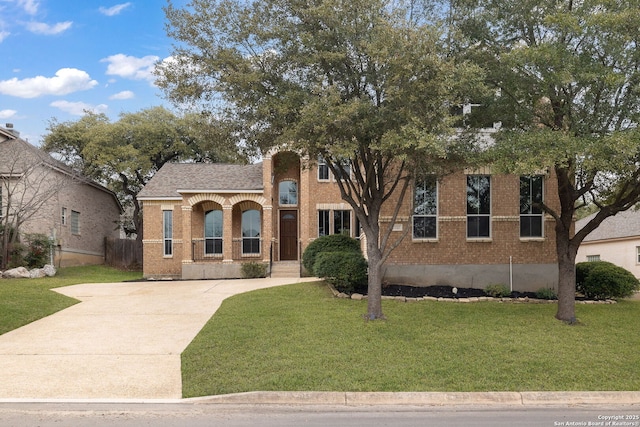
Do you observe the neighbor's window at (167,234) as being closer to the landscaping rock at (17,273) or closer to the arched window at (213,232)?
the arched window at (213,232)

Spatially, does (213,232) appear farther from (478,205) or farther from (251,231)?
(478,205)

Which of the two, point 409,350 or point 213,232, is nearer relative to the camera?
point 409,350

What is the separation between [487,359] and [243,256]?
51.3ft

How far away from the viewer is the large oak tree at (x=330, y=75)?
346 inches

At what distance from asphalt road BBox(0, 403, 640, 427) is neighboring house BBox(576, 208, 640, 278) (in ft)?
76.3

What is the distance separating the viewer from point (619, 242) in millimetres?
27422

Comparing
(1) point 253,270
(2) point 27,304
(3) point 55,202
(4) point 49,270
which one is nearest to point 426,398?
(2) point 27,304

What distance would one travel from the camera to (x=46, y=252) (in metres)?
22.4

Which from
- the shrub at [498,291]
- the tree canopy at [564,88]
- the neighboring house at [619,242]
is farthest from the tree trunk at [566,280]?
the neighboring house at [619,242]

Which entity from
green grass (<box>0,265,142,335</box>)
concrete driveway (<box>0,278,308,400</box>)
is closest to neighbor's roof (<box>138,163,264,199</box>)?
green grass (<box>0,265,142,335</box>)

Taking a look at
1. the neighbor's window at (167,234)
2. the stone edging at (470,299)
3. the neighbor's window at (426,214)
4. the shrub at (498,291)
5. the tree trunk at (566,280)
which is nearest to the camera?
the tree trunk at (566,280)

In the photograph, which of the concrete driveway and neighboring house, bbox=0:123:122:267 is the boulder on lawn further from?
the concrete driveway

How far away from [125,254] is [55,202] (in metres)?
5.57

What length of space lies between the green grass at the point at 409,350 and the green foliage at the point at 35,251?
45.3ft
